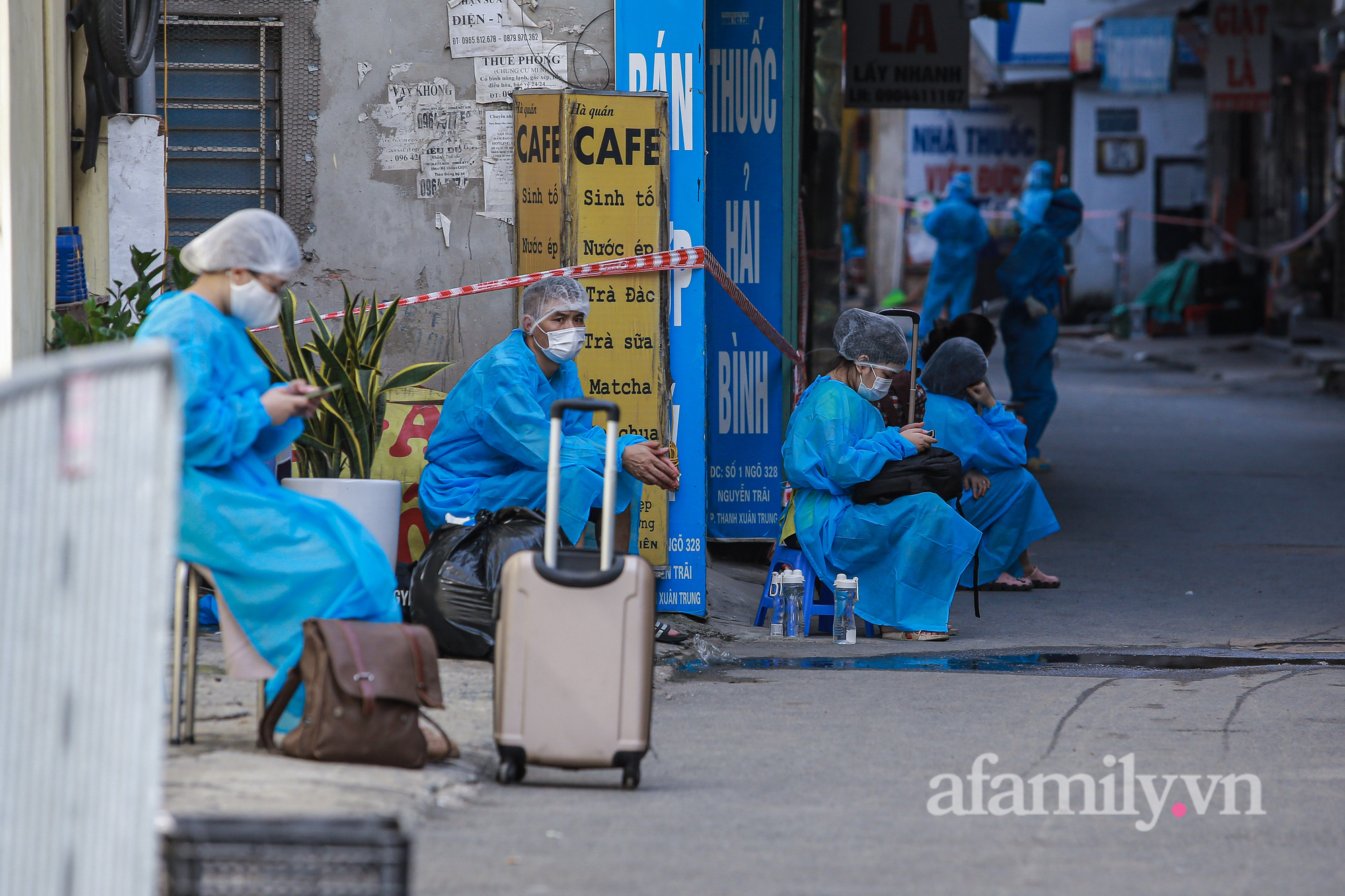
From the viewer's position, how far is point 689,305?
6.65 m

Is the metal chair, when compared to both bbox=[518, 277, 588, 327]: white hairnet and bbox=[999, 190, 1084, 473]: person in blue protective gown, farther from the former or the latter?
bbox=[999, 190, 1084, 473]: person in blue protective gown

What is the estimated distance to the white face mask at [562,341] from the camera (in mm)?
5875

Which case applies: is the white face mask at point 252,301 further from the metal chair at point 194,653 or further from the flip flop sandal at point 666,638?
the flip flop sandal at point 666,638

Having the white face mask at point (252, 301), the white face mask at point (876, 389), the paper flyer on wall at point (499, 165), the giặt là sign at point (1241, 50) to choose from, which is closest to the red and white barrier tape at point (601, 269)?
the paper flyer on wall at point (499, 165)

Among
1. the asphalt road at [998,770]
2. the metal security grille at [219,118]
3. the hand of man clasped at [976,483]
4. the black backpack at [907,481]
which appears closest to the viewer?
the asphalt road at [998,770]

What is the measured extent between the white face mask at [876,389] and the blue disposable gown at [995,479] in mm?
902

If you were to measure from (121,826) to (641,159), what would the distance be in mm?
4557

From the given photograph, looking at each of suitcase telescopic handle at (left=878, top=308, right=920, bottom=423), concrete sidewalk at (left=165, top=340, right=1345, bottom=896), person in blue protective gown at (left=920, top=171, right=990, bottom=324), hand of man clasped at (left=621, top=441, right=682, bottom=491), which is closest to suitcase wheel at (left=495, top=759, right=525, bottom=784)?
concrete sidewalk at (left=165, top=340, right=1345, bottom=896)

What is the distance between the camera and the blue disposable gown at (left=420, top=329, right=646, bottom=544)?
19.0 feet

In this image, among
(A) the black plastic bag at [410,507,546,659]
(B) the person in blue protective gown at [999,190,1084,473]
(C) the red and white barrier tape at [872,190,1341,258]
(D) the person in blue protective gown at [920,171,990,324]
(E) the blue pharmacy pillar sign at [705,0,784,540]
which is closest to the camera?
(A) the black plastic bag at [410,507,546,659]

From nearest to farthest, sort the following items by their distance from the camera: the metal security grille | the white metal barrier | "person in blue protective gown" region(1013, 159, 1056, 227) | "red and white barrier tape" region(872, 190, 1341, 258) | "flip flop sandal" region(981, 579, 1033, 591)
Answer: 1. the white metal barrier
2. the metal security grille
3. "flip flop sandal" region(981, 579, 1033, 591)
4. "person in blue protective gown" region(1013, 159, 1056, 227)
5. "red and white barrier tape" region(872, 190, 1341, 258)

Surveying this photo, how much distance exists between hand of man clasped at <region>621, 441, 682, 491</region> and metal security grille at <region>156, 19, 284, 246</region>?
7.06 feet

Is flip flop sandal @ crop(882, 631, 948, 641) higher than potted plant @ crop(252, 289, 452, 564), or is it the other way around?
potted plant @ crop(252, 289, 452, 564)

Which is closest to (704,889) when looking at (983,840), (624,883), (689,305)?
(624,883)
